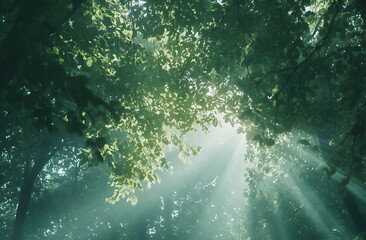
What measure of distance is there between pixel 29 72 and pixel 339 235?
30.5m

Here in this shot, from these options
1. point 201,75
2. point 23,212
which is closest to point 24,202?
point 23,212

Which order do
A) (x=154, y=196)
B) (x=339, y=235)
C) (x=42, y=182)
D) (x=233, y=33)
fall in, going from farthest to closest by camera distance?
(x=154, y=196) → (x=42, y=182) → (x=339, y=235) → (x=233, y=33)

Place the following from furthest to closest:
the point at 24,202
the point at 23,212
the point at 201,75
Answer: the point at 24,202, the point at 23,212, the point at 201,75

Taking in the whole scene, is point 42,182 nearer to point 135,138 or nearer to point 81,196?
point 81,196

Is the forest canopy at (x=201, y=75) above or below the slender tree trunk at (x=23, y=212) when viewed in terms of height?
below

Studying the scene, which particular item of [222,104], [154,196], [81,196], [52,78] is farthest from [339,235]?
[52,78]

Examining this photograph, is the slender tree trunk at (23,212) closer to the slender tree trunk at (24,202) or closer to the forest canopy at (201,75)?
the slender tree trunk at (24,202)

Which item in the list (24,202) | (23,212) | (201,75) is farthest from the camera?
(24,202)

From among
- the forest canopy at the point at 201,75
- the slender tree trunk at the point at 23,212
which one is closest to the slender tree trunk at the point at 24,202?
the slender tree trunk at the point at 23,212

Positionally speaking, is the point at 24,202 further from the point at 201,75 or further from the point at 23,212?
the point at 201,75

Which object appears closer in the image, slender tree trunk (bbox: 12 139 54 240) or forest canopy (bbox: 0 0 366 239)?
forest canopy (bbox: 0 0 366 239)

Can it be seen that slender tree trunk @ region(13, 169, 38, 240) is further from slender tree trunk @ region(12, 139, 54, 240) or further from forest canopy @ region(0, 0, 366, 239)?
forest canopy @ region(0, 0, 366, 239)

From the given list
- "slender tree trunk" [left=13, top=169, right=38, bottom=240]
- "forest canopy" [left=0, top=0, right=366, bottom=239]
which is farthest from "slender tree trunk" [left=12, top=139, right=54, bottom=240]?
"forest canopy" [left=0, top=0, right=366, bottom=239]

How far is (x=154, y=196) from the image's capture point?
133 ft
